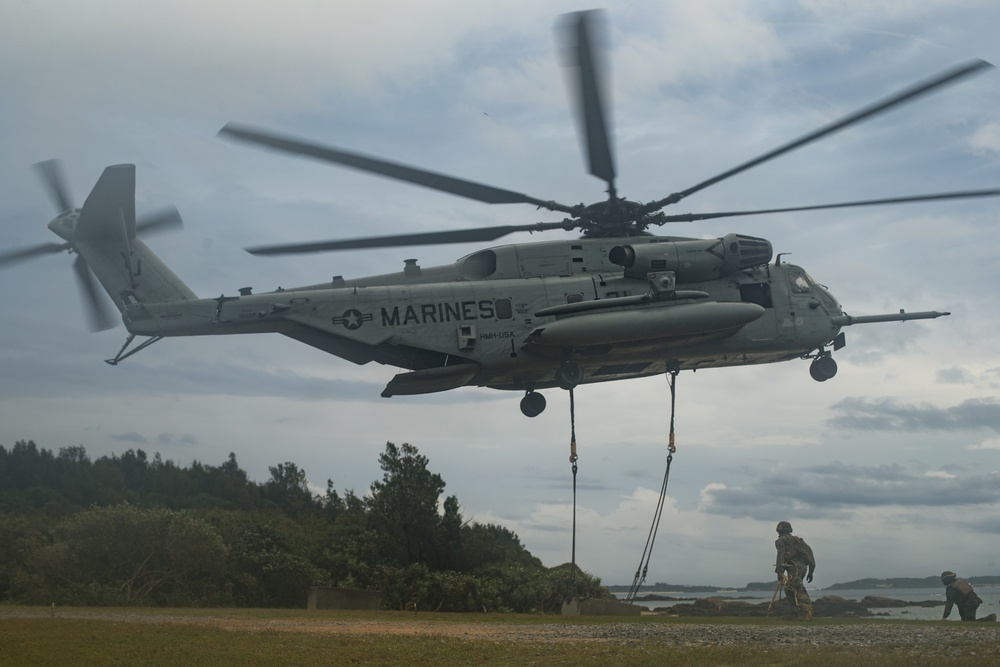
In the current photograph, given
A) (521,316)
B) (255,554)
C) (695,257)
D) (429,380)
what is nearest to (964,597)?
(695,257)

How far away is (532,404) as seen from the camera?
63.9 ft

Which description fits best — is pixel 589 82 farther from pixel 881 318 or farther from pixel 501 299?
pixel 881 318

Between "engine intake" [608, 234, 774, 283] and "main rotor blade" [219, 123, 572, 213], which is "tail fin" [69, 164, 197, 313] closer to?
"main rotor blade" [219, 123, 572, 213]

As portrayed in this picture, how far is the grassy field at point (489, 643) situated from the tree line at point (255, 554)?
13.4 metres

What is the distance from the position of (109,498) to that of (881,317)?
36074mm

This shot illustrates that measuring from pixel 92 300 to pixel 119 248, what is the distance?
109 centimetres

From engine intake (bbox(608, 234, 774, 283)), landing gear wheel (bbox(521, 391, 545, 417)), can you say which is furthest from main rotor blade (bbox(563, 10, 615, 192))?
landing gear wheel (bbox(521, 391, 545, 417))

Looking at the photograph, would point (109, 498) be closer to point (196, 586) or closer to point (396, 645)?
point (196, 586)

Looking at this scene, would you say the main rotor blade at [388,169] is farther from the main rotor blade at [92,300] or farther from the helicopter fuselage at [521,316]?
the main rotor blade at [92,300]

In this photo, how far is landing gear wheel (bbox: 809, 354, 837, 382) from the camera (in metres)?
20.1

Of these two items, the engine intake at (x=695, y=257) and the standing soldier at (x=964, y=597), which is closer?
the standing soldier at (x=964, y=597)


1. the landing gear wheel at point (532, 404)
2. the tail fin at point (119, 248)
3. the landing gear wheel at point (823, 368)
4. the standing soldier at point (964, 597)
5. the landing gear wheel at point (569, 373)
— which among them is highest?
the tail fin at point (119, 248)

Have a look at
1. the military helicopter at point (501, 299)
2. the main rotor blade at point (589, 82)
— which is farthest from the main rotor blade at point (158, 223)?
the main rotor blade at point (589, 82)

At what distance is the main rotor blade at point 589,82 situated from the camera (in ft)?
41.5
